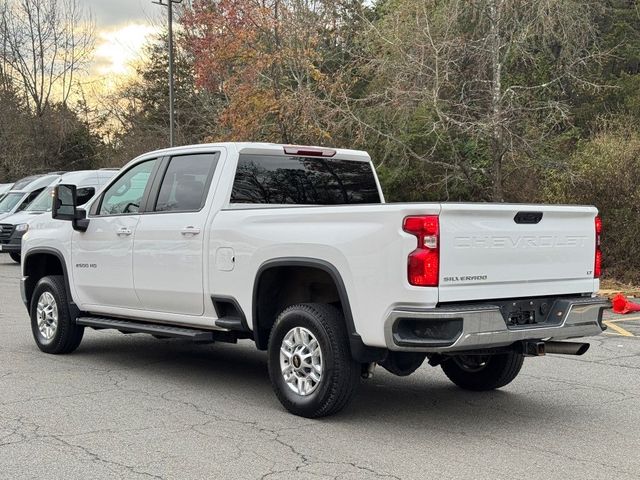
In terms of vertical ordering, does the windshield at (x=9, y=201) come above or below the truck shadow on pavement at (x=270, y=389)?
above

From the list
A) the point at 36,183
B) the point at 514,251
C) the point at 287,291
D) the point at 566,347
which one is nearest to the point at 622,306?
the point at 566,347

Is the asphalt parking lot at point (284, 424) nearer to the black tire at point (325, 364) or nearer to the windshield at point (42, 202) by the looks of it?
the black tire at point (325, 364)

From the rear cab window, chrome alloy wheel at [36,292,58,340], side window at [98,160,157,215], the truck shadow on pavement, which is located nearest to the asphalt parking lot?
the truck shadow on pavement

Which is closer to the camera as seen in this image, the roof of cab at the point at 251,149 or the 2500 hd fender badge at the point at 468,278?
Result: the 2500 hd fender badge at the point at 468,278

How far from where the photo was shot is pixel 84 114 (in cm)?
4847

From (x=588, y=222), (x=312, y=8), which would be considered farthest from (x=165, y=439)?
(x=312, y=8)

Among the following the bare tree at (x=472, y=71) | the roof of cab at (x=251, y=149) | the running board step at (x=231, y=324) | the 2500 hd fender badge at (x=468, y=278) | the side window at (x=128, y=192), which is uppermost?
the bare tree at (x=472, y=71)

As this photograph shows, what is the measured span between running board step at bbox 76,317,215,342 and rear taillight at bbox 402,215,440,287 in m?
2.32

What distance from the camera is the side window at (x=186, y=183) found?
702 cm

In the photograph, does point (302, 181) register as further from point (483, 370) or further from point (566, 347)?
point (566, 347)

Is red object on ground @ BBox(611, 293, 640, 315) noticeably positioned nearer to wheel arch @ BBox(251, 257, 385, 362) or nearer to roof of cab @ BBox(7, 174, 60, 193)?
wheel arch @ BBox(251, 257, 385, 362)

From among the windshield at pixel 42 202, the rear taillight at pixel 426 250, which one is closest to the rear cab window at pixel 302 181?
the rear taillight at pixel 426 250

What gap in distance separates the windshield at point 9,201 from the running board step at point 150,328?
1700 centimetres

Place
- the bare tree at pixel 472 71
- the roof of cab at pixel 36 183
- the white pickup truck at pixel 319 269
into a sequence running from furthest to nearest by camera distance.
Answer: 1. the roof of cab at pixel 36 183
2. the bare tree at pixel 472 71
3. the white pickup truck at pixel 319 269
